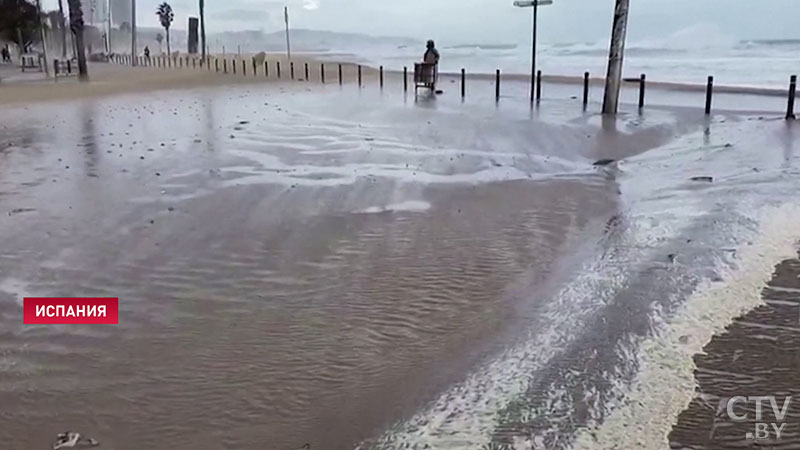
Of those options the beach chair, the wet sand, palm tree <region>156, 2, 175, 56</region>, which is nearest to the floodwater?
the wet sand

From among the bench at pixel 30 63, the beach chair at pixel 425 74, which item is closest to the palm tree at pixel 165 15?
the bench at pixel 30 63

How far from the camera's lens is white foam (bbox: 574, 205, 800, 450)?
3434mm

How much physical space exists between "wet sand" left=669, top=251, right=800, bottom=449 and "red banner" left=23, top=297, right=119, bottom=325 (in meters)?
3.44

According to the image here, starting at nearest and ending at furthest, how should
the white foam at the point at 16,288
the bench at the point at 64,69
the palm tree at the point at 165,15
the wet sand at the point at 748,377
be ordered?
1. the wet sand at the point at 748,377
2. the white foam at the point at 16,288
3. the bench at the point at 64,69
4. the palm tree at the point at 165,15

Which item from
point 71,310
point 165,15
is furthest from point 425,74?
point 165,15

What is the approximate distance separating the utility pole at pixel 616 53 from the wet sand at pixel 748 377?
39.9 ft

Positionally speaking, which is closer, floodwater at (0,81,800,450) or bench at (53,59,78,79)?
floodwater at (0,81,800,450)

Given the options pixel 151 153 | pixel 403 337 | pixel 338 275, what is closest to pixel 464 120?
pixel 151 153

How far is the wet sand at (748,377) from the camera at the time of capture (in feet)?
11.2

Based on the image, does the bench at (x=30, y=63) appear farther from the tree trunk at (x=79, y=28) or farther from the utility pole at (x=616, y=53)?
the utility pole at (x=616, y=53)

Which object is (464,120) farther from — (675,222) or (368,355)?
(368,355)
